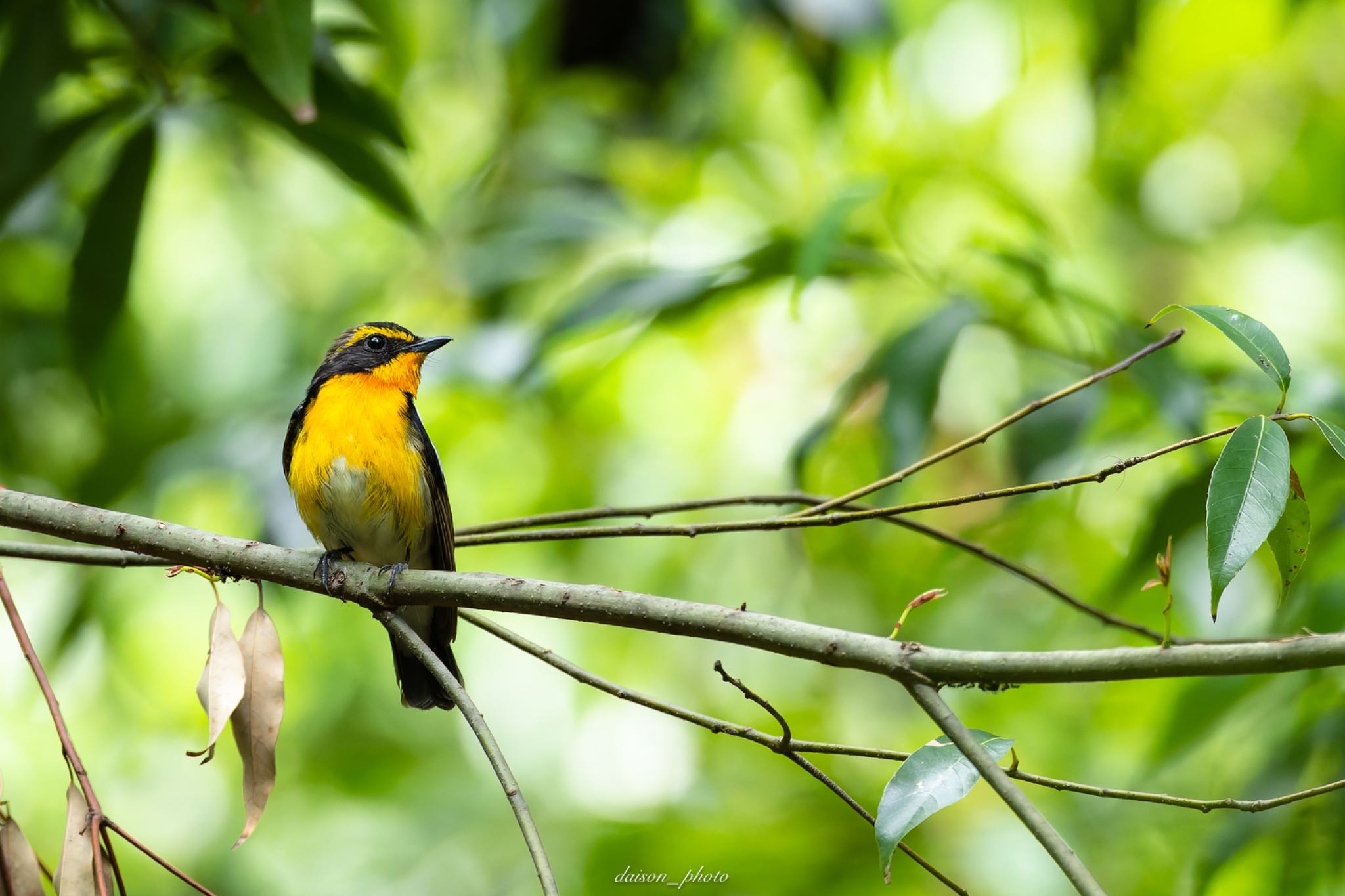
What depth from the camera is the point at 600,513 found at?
252 centimetres

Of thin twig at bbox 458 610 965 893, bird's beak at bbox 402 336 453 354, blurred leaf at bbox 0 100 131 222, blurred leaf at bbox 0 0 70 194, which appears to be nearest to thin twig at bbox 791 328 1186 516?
thin twig at bbox 458 610 965 893

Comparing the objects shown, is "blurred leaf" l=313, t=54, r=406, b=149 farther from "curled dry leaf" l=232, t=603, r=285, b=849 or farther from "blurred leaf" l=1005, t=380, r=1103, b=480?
"blurred leaf" l=1005, t=380, r=1103, b=480

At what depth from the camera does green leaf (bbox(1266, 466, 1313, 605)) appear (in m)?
1.85

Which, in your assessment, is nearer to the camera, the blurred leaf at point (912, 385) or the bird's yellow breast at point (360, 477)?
the blurred leaf at point (912, 385)

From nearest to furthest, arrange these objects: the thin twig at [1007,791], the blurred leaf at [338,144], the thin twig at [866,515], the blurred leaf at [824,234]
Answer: the thin twig at [1007,791] < the thin twig at [866,515] < the blurred leaf at [824,234] < the blurred leaf at [338,144]

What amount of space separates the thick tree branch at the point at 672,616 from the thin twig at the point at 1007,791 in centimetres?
4

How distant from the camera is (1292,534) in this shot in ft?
6.12

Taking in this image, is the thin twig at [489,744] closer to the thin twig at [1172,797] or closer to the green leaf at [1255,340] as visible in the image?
the thin twig at [1172,797]

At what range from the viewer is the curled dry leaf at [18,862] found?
211 cm

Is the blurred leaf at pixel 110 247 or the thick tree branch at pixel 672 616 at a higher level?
the blurred leaf at pixel 110 247

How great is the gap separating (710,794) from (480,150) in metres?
4.56

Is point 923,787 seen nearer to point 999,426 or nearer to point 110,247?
point 999,426

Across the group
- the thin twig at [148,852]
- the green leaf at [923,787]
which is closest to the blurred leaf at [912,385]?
the green leaf at [923,787]

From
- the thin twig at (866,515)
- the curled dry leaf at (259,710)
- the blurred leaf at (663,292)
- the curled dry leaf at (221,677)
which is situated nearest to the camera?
the thin twig at (866,515)
